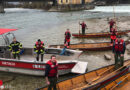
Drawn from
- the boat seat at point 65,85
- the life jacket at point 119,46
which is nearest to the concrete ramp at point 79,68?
the boat seat at point 65,85

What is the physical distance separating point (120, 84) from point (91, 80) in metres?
1.68

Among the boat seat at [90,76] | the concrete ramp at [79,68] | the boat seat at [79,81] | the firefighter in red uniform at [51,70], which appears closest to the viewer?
the firefighter in red uniform at [51,70]

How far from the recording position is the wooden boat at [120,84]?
7.56 metres

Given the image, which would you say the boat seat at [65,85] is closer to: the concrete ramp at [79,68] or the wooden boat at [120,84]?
the concrete ramp at [79,68]

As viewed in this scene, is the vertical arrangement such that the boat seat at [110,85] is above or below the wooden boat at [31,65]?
below

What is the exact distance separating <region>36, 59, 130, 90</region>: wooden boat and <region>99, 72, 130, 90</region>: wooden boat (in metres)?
0.22

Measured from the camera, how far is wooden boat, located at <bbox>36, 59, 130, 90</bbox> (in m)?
7.35

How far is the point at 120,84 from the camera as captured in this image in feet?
26.6

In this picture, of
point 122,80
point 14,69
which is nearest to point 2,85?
point 14,69

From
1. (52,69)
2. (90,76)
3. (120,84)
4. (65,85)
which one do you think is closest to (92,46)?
(90,76)

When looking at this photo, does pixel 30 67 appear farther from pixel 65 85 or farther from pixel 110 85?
pixel 110 85

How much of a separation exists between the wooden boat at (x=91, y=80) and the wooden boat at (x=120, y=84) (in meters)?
0.22

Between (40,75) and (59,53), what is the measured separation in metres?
2.65

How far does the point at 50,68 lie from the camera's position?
19.6ft
